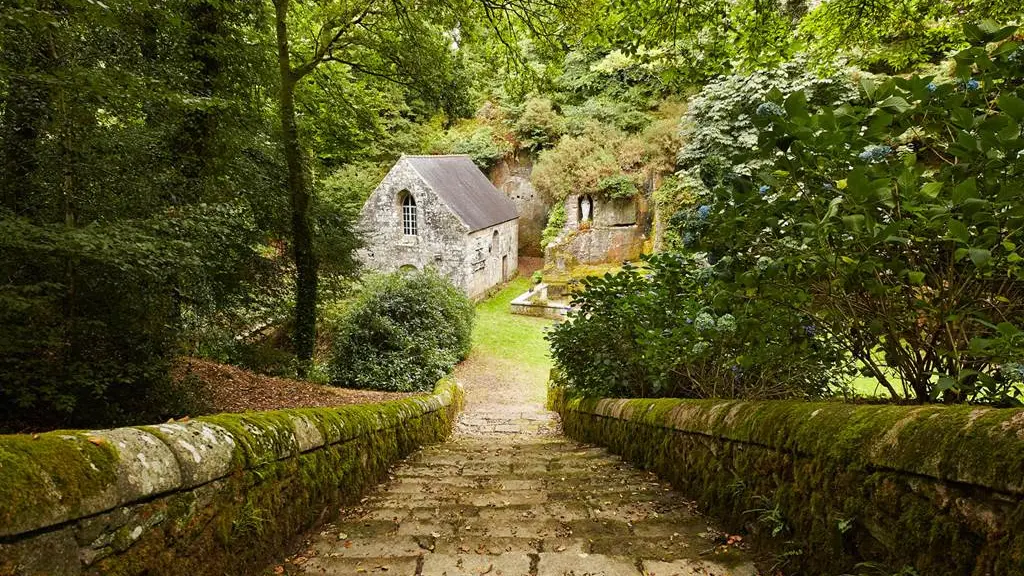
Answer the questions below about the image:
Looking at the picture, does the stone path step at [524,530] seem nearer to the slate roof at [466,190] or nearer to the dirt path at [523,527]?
the dirt path at [523,527]

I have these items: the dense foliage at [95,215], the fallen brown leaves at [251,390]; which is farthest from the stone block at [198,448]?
the fallen brown leaves at [251,390]

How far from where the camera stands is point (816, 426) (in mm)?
2273

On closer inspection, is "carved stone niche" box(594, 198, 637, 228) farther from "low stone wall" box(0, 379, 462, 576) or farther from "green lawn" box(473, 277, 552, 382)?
"low stone wall" box(0, 379, 462, 576)

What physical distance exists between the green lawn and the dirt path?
38.6ft

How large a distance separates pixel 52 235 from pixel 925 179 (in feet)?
18.2

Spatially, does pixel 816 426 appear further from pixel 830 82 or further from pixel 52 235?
pixel 830 82

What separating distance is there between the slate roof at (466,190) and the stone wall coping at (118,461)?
2422cm

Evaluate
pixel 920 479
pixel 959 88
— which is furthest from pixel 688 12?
pixel 920 479

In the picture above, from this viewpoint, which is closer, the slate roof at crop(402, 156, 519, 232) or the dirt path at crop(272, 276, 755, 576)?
the dirt path at crop(272, 276, 755, 576)

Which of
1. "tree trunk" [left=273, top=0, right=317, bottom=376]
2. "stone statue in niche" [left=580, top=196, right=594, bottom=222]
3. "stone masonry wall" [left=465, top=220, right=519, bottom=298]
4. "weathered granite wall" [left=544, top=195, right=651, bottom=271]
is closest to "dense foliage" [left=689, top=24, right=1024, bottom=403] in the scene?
"tree trunk" [left=273, top=0, right=317, bottom=376]

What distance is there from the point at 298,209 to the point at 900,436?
10.3 m

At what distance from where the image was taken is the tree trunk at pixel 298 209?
9.77m

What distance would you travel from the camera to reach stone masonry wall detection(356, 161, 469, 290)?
26.4 m

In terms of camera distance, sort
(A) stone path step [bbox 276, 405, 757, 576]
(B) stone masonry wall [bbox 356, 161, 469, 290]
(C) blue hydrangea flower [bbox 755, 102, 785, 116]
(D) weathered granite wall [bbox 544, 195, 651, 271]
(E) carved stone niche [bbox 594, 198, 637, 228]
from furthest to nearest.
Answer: (E) carved stone niche [bbox 594, 198, 637, 228] < (D) weathered granite wall [bbox 544, 195, 651, 271] < (B) stone masonry wall [bbox 356, 161, 469, 290] < (A) stone path step [bbox 276, 405, 757, 576] < (C) blue hydrangea flower [bbox 755, 102, 785, 116]
